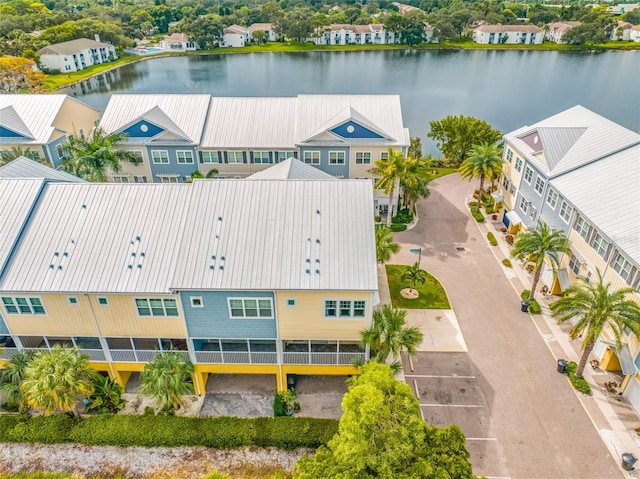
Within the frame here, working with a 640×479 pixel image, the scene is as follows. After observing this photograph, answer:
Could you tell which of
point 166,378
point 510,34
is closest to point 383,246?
point 166,378

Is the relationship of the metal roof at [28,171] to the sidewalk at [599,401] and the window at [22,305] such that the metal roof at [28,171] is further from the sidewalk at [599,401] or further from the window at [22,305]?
the sidewalk at [599,401]

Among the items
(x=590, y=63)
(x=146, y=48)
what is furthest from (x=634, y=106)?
(x=146, y=48)

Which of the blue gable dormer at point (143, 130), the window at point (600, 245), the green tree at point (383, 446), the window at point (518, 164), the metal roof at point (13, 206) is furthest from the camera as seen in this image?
the blue gable dormer at point (143, 130)

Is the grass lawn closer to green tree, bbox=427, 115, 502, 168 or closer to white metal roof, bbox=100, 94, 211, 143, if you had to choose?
white metal roof, bbox=100, 94, 211, 143

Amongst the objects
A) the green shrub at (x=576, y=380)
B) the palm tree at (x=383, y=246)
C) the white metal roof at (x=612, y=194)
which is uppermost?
the white metal roof at (x=612, y=194)

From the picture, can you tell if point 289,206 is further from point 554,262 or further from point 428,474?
point 554,262

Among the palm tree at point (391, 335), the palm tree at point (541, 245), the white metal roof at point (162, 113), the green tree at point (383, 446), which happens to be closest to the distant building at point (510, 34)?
the white metal roof at point (162, 113)
